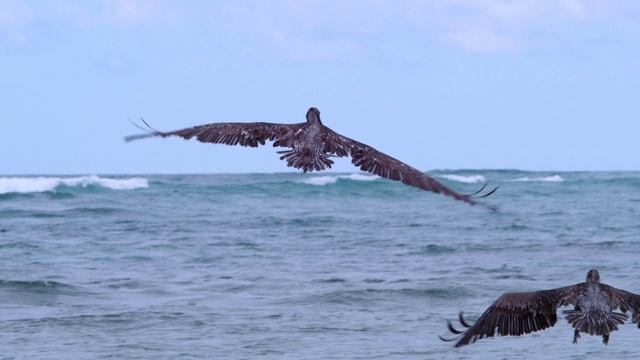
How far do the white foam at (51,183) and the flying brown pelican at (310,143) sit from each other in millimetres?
33161

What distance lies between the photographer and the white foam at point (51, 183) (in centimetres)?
4103

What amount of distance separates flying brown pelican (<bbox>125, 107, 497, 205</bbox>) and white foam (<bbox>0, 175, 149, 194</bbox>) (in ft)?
109

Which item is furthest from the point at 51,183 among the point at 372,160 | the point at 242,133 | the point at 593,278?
the point at 593,278

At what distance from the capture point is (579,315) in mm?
7727

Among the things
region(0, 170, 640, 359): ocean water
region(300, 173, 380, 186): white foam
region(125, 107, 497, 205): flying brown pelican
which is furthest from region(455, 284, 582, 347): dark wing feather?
region(300, 173, 380, 186): white foam

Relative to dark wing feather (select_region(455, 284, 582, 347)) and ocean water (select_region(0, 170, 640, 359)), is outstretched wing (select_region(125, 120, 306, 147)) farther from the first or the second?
ocean water (select_region(0, 170, 640, 359))

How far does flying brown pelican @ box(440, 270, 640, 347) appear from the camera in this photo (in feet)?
25.1

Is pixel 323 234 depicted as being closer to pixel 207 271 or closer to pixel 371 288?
pixel 207 271

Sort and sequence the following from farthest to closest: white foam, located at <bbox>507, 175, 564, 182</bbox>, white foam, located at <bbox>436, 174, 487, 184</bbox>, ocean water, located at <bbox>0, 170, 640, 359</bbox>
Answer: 1. white foam, located at <bbox>436, 174, 487, 184</bbox>
2. white foam, located at <bbox>507, 175, 564, 182</bbox>
3. ocean water, located at <bbox>0, 170, 640, 359</bbox>

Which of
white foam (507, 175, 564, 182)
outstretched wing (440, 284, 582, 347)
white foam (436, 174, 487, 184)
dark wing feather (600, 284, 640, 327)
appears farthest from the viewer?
white foam (436, 174, 487, 184)

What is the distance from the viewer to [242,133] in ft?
26.6

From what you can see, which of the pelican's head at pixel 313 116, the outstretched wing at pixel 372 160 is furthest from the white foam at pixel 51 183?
the outstretched wing at pixel 372 160

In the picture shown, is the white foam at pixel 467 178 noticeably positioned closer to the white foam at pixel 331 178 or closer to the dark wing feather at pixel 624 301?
the white foam at pixel 331 178

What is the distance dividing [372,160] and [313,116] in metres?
0.50
